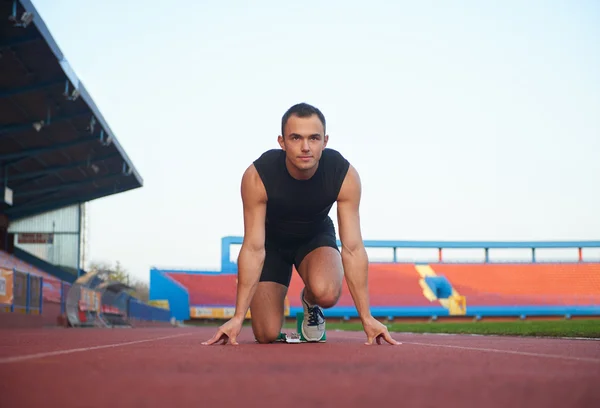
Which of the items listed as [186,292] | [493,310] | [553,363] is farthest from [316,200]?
[493,310]

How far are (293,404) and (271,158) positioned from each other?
368 cm

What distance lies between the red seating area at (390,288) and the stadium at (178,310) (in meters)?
0.14

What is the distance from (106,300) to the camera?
83.3 feet

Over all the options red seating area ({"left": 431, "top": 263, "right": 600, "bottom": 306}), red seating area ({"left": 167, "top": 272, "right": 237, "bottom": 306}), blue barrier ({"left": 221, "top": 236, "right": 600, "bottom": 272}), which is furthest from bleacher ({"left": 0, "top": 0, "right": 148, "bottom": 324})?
red seating area ({"left": 431, "top": 263, "right": 600, "bottom": 306})

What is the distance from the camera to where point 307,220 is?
5.83 metres

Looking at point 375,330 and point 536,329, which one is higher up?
point 375,330

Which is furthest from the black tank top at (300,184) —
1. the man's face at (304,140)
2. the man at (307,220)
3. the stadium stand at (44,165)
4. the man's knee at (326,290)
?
the stadium stand at (44,165)

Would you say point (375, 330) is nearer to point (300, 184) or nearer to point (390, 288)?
point (300, 184)

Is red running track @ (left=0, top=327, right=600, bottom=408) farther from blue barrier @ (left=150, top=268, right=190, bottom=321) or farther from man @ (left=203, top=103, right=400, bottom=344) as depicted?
blue barrier @ (left=150, top=268, right=190, bottom=321)

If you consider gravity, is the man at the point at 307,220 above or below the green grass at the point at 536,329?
above

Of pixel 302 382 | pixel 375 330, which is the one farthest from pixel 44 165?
pixel 302 382

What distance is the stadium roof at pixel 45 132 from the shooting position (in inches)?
640

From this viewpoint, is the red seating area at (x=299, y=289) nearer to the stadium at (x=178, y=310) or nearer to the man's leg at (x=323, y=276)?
the stadium at (x=178, y=310)

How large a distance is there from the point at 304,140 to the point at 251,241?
0.89 meters
